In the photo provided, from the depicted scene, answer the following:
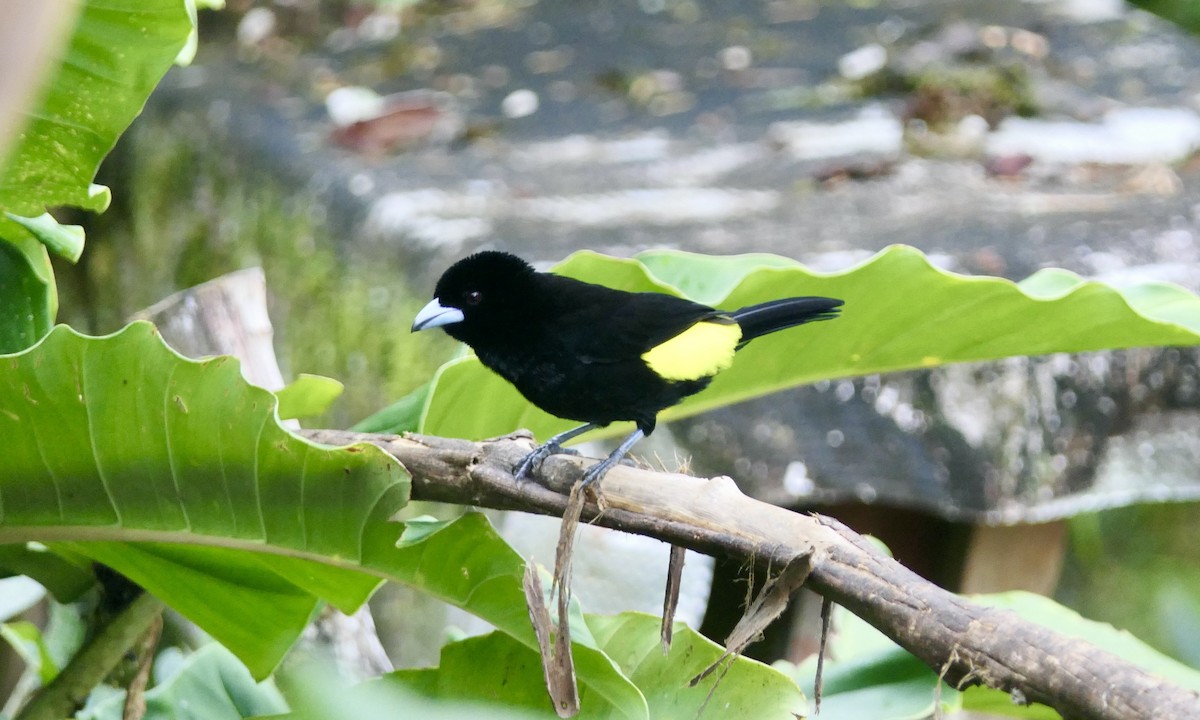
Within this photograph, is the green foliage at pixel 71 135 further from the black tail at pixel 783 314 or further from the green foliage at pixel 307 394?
the black tail at pixel 783 314

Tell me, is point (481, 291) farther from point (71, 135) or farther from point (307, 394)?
point (71, 135)

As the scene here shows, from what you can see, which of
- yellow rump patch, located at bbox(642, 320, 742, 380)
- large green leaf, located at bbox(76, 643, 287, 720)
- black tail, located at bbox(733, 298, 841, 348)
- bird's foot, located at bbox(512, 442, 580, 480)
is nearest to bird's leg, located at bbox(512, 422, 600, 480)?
bird's foot, located at bbox(512, 442, 580, 480)

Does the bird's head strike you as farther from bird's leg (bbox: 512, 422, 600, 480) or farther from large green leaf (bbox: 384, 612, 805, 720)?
large green leaf (bbox: 384, 612, 805, 720)

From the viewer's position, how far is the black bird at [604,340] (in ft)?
6.39

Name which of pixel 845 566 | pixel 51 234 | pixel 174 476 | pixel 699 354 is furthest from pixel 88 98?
pixel 845 566

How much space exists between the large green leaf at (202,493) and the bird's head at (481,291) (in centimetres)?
68

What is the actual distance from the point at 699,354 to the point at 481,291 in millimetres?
454

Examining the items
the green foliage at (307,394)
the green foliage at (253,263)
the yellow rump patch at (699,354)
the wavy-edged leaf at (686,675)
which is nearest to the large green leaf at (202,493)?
the wavy-edged leaf at (686,675)

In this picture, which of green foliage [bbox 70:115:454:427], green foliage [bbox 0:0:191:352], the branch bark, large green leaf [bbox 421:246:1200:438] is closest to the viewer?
the branch bark

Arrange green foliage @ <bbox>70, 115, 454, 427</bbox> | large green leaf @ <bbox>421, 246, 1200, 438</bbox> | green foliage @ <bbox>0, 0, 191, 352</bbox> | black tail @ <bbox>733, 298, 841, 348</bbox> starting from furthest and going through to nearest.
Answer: green foliage @ <bbox>70, 115, 454, 427</bbox>
black tail @ <bbox>733, 298, 841, 348</bbox>
large green leaf @ <bbox>421, 246, 1200, 438</bbox>
green foliage @ <bbox>0, 0, 191, 352</bbox>

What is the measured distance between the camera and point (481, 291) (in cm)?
216

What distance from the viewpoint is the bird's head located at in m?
2.13

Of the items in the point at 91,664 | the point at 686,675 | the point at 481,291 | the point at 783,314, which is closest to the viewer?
the point at 686,675

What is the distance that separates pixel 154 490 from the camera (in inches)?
57.5
